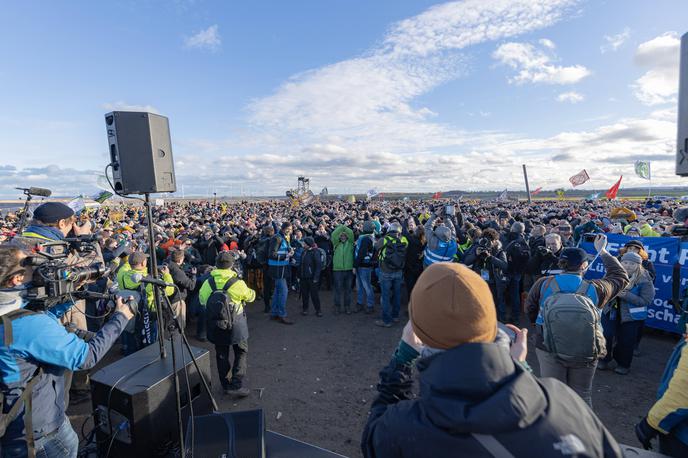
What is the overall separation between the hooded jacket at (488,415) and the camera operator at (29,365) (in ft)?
7.34

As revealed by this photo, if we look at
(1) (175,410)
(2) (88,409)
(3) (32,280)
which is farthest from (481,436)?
(2) (88,409)

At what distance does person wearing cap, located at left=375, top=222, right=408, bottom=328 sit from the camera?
7098 mm

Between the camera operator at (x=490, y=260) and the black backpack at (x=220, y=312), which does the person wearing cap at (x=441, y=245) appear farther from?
the black backpack at (x=220, y=312)

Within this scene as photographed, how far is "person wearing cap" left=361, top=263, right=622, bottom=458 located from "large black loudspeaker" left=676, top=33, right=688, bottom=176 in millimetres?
1834

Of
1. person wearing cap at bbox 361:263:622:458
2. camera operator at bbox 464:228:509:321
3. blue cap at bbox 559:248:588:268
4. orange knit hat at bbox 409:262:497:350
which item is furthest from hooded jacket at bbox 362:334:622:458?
camera operator at bbox 464:228:509:321

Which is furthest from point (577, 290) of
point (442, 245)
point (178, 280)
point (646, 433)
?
point (178, 280)

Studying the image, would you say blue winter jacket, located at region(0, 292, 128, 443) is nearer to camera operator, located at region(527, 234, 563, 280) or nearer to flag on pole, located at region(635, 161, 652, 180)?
camera operator, located at region(527, 234, 563, 280)

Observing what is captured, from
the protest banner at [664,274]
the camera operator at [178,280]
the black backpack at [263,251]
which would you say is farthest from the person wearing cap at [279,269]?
the protest banner at [664,274]

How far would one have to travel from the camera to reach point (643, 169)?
2714 cm

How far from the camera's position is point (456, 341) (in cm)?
132

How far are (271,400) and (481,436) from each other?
14.3 feet

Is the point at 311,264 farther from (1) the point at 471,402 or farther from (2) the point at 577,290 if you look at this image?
(1) the point at 471,402

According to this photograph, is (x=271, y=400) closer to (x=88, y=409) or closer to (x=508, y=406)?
(x=88, y=409)

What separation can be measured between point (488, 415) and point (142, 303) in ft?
17.9
